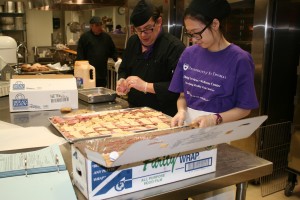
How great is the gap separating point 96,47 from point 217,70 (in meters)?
3.47

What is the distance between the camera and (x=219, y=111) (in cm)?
152

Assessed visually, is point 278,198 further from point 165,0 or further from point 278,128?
point 165,0

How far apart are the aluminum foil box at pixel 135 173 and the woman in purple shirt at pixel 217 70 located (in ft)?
1.03

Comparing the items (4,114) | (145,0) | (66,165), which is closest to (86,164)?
(66,165)

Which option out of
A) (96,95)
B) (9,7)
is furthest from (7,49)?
(9,7)

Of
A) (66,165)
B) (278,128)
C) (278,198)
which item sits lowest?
(278,198)

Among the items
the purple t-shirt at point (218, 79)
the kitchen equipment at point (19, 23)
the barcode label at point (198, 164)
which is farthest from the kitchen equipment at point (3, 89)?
the kitchen equipment at point (19, 23)

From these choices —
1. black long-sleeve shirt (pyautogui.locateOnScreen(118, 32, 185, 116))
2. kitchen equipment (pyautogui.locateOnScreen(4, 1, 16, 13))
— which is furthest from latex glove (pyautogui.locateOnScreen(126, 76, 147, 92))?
kitchen equipment (pyautogui.locateOnScreen(4, 1, 16, 13))

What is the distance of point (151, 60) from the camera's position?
2162 mm

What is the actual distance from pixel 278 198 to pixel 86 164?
241 centimetres

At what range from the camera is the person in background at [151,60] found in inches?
78.3

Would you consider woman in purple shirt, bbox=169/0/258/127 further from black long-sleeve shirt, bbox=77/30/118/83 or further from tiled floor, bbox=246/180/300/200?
black long-sleeve shirt, bbox=77/30/118/83

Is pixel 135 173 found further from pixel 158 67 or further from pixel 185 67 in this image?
pixel 158 67

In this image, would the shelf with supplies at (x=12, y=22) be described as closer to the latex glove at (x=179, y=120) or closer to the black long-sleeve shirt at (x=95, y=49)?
the black long-sleeve shirt at (x=95, y=49)
